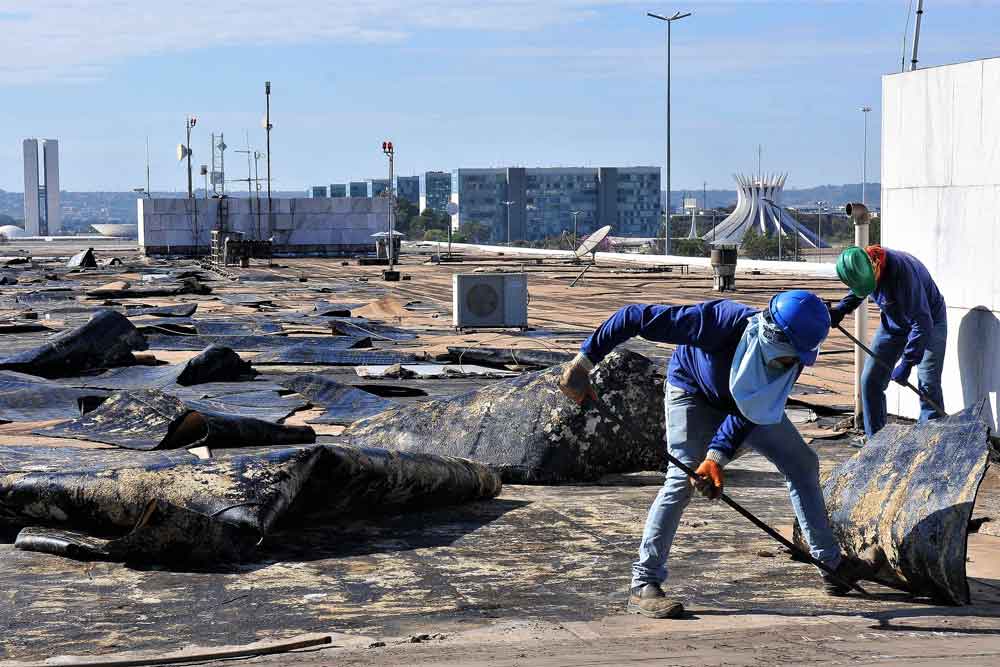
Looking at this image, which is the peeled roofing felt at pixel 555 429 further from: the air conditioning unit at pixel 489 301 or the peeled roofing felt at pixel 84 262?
the peeled roofing felt at pixel 84 262

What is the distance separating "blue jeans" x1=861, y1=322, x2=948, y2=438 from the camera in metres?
10.5

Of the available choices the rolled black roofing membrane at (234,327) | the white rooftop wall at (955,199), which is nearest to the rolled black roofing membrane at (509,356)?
the rolled black roofing membrane at (234,327)

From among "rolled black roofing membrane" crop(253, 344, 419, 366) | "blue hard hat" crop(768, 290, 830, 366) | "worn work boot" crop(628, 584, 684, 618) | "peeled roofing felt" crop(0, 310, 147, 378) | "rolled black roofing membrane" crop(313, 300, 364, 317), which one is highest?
"blue hard hat" crop(768, 290, 830, 366)

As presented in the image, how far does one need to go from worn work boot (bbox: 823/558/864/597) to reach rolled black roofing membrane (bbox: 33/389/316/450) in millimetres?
5383

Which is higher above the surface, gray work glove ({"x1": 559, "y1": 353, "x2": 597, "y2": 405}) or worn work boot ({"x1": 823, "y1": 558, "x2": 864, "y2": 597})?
gray work glove ({"x1": 559, "y1": 353, "x2": 597, "y2": 405})

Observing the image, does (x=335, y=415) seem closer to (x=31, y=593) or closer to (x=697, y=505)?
(x=697, y=505)

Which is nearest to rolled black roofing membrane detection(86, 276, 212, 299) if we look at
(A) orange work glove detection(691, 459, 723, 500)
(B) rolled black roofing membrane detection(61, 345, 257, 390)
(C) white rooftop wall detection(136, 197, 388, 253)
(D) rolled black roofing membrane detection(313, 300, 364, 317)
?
(D) rolled black roofing membrane detection(313, 300, 364, 317)

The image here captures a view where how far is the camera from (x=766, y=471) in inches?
421

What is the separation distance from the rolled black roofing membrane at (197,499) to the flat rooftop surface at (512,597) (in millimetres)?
124

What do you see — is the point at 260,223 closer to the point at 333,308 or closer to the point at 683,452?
the point at 333,308

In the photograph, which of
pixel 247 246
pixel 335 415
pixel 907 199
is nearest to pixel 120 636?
pixel 335 415

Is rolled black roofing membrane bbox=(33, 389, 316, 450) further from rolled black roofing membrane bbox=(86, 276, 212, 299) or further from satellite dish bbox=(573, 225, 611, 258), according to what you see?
satellite dish bbox=(573, 225, 611, 258)

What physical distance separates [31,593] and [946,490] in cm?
437

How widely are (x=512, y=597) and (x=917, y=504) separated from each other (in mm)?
2009
